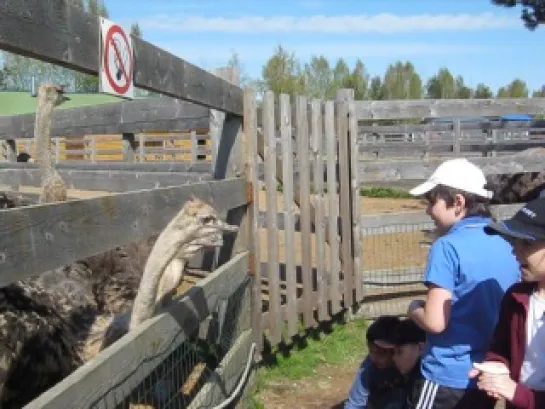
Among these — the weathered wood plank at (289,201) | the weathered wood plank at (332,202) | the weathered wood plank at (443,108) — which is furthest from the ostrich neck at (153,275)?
the weathered wood plank at (443,108)

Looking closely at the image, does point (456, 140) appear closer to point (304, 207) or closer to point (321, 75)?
point (304, 207)

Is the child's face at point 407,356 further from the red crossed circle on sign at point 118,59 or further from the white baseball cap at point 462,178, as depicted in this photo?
the red crossed circle on sign at point 118,59

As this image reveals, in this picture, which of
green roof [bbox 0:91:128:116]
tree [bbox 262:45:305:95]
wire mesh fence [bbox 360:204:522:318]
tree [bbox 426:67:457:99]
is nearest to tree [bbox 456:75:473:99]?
tree [bbox 426:67:457:99]

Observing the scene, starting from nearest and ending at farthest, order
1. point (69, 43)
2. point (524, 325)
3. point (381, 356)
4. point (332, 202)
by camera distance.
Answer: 1. point (69, 43)
2. point (524, 325)
3. point (381, 356)
4. point (332, 202)

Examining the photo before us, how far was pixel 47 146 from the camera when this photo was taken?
6.07 meters

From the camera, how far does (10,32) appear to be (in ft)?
7.50

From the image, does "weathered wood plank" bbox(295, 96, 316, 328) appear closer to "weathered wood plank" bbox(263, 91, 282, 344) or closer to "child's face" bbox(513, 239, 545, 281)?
"weathered wood plank" bbox(263, 91, 282, 344)

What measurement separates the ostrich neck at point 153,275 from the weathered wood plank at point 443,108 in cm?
397

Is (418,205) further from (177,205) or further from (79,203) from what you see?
(79,203)

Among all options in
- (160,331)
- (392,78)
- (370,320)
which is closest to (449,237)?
(160,331)

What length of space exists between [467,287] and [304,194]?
2.87 meters

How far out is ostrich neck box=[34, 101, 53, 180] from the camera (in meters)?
5.92

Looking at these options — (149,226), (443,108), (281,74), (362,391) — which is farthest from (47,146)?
(281,74)

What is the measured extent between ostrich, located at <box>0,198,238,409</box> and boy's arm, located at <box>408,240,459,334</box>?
108 cm
